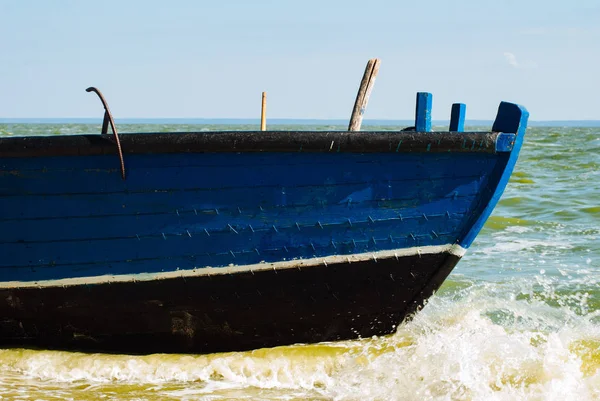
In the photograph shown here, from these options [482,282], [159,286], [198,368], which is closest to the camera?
[159,286]

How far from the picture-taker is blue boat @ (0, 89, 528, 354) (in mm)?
4418

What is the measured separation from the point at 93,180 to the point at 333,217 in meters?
1.43

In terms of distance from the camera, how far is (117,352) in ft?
16.9

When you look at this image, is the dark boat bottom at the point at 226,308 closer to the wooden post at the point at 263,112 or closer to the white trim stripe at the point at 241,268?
the white trim stripe at the point at 241,268

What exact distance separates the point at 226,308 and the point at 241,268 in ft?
1.24

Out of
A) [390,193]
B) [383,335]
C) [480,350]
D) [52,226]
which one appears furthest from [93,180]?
[480,350]

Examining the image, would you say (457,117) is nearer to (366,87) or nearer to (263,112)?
(366,87)

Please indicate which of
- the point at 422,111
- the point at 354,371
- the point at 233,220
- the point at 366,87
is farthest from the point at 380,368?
the point at 366,87

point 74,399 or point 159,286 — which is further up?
point 159,286

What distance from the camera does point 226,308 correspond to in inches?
194

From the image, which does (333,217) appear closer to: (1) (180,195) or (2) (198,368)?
(1) (180,195)

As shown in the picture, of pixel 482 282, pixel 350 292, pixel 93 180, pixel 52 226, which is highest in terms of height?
pixel 93 180

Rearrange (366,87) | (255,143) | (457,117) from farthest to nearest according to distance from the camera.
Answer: (366,87) → (457,117) → (255,143)

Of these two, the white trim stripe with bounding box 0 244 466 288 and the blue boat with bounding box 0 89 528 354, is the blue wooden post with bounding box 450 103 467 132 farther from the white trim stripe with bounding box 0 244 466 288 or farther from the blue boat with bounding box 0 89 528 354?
the white trim stripe with bounding box 0 244 466 288
